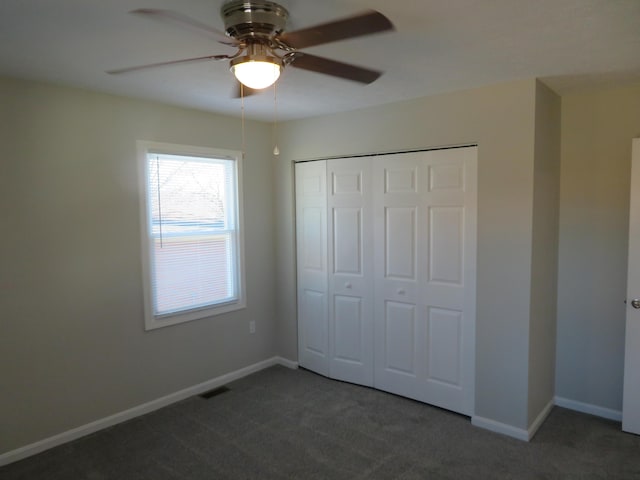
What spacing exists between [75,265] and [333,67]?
223cm

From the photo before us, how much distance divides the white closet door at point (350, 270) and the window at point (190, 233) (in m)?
0.87

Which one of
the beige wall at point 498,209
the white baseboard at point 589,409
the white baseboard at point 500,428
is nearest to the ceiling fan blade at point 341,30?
the beige wall at point 498,209

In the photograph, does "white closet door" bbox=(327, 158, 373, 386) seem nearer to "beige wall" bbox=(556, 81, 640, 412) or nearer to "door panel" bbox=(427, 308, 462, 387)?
"door panel" bbox=(427, 308, 462, 387)

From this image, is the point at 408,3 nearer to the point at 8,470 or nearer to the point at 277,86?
the point at 277,86

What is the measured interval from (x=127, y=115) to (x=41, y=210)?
903mm

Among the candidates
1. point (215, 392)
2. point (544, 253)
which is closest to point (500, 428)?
point (544, 253)

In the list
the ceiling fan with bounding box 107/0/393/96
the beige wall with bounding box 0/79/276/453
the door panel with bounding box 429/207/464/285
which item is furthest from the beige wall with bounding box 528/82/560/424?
the beige wall with bounding box 0/79/276/453

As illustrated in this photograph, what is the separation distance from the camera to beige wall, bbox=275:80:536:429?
9.30 ft

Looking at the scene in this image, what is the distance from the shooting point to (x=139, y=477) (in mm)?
2576

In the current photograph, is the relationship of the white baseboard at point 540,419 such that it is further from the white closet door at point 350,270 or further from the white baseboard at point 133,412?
the white baseboard at point 133,412

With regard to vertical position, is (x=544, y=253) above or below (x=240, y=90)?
below

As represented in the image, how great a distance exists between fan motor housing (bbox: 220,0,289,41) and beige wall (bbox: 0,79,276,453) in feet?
5.96

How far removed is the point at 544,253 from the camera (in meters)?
3.06

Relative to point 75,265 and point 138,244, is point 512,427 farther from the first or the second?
point 75,265
